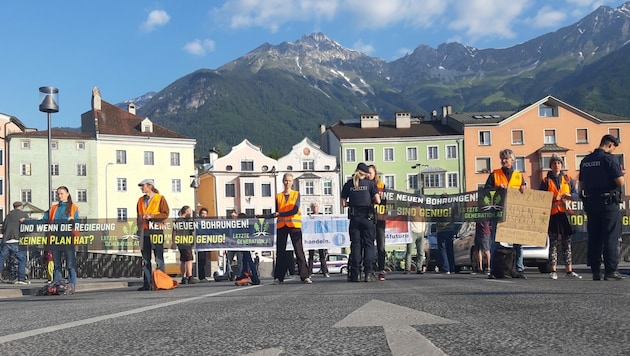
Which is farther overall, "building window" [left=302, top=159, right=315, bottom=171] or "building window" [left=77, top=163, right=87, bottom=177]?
"building window" [left=302, top=159, right=315, bottom=171]

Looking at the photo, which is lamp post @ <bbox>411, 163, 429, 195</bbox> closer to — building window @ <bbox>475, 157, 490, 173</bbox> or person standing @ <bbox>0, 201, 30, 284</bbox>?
building window @ <bbox>475, 157, 490, 173</bbox>

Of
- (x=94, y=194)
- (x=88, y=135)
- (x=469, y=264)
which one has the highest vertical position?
(x=88, y=135)

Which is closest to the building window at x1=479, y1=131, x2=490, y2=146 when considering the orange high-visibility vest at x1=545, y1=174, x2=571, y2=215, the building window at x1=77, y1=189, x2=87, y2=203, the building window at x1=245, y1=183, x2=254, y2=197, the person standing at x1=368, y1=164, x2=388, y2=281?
the building window at x1=245, y1=183, x2=254, y2=197

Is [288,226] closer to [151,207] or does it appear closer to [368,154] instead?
[151,207]

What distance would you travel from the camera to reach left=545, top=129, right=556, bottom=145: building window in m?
79.8

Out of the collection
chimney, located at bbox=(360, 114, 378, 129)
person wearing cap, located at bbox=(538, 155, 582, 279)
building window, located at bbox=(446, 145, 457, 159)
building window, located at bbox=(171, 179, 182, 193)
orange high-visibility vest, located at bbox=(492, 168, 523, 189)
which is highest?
chimney, located at bbox=(360, 114, 378, 129)

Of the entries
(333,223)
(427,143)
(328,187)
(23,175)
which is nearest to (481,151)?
(427,143)

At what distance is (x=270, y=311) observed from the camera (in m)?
6.20

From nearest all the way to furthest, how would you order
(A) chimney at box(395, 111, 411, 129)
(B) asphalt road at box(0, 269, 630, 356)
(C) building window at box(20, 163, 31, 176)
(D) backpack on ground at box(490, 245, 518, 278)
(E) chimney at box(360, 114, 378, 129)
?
(B) asphalt road at box(0, 269, 630, 356) → (D) backpack on ground at box(490, 245, 518, 278) → (C) building window at box(20, 163, 31, 176) → (A) chimney at box(395, 111, 411, 129) → (E) chimney at box(360, 114, 378, 129)

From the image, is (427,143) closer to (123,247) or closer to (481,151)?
(481,151)

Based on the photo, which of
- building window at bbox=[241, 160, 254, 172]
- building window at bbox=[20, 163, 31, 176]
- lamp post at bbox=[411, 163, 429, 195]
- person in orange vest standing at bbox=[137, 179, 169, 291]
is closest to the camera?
person in orange vest standing at bbox=[137, 179, 169, 291]

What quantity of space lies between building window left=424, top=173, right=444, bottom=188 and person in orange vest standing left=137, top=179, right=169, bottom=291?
66279mm

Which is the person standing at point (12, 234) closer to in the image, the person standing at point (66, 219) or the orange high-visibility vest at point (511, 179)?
the person standing at point (66, 219)

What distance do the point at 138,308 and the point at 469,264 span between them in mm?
14484
